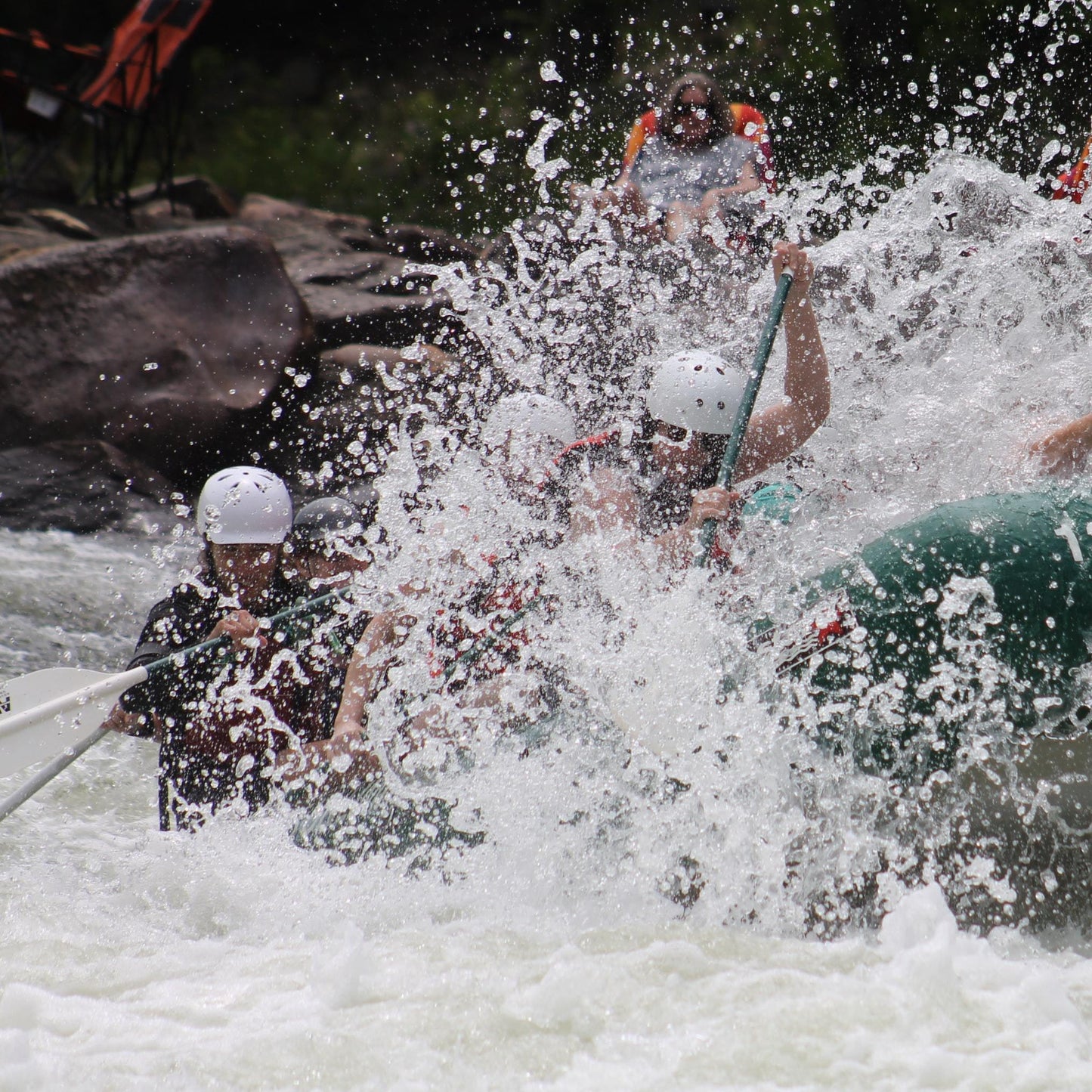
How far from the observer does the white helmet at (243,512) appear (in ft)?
12.4

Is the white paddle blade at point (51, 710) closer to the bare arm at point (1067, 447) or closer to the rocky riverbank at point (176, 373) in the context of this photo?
the bare arm at point (1067, 447)

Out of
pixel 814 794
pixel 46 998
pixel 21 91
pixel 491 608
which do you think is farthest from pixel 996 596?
pixel 21 91

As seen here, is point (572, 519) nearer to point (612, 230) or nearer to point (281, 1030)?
point (281, 1030)

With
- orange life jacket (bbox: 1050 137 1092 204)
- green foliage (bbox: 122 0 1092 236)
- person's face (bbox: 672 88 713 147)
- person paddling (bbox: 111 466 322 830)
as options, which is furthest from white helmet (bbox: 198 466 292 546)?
green foliage (bbox: 122 0 1092 236)

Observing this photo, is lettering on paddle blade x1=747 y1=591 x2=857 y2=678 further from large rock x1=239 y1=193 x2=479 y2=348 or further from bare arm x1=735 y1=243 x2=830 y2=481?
large rock x1=239 y1=193 x2=479 y2=348

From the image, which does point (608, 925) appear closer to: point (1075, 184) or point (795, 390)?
point (795, 390)

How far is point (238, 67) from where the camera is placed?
1561cm

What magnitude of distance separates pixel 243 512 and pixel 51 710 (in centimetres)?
79

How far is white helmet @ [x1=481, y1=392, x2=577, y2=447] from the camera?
4.18 m

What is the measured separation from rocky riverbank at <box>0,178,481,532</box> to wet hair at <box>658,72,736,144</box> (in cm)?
181

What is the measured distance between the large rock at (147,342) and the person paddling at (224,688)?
345cm

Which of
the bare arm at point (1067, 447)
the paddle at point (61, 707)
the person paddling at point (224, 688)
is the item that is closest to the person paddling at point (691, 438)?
the bare arm at point (1067, 447)

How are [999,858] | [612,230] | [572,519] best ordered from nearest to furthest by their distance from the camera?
[999,858] → [572,519] → [612,230]

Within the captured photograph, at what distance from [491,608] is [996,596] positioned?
142cm
